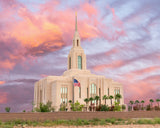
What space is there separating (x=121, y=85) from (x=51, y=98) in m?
24.9

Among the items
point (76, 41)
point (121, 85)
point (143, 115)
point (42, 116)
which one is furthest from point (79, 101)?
point (42, 116)

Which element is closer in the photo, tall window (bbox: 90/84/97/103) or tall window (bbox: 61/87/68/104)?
tall window (bbox: 61/87/68/104)

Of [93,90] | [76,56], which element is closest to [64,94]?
[93,90]

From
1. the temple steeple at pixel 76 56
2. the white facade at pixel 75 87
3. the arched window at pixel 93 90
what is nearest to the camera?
the white facade at pixel 75 87

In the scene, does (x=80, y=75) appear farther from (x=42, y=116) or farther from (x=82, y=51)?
(x=42, y=116)

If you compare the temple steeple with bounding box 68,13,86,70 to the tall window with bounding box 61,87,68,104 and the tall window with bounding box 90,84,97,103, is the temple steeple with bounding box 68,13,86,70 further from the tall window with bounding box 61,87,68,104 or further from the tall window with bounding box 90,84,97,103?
the tall window with bounding box 61,87,68,104

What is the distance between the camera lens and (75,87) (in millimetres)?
75125

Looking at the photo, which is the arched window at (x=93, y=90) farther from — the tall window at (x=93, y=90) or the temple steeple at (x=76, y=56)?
the temple steeple at (x=76, y=56)

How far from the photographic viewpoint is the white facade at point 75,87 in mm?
75000

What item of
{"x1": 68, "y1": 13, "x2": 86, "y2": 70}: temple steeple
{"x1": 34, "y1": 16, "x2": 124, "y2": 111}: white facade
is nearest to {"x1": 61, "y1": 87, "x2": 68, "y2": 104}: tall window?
{"x1": 34, "y1": 16, "x2": 124, "y2": 111}: white facade

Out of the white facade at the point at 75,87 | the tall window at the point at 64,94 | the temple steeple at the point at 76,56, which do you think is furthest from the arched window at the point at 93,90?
the temple steeple at the point at 76,56

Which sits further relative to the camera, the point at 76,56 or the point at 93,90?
the point at 76,56

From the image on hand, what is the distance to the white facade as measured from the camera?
75000mm

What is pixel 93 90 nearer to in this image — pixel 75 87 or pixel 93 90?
pixel 93 90
